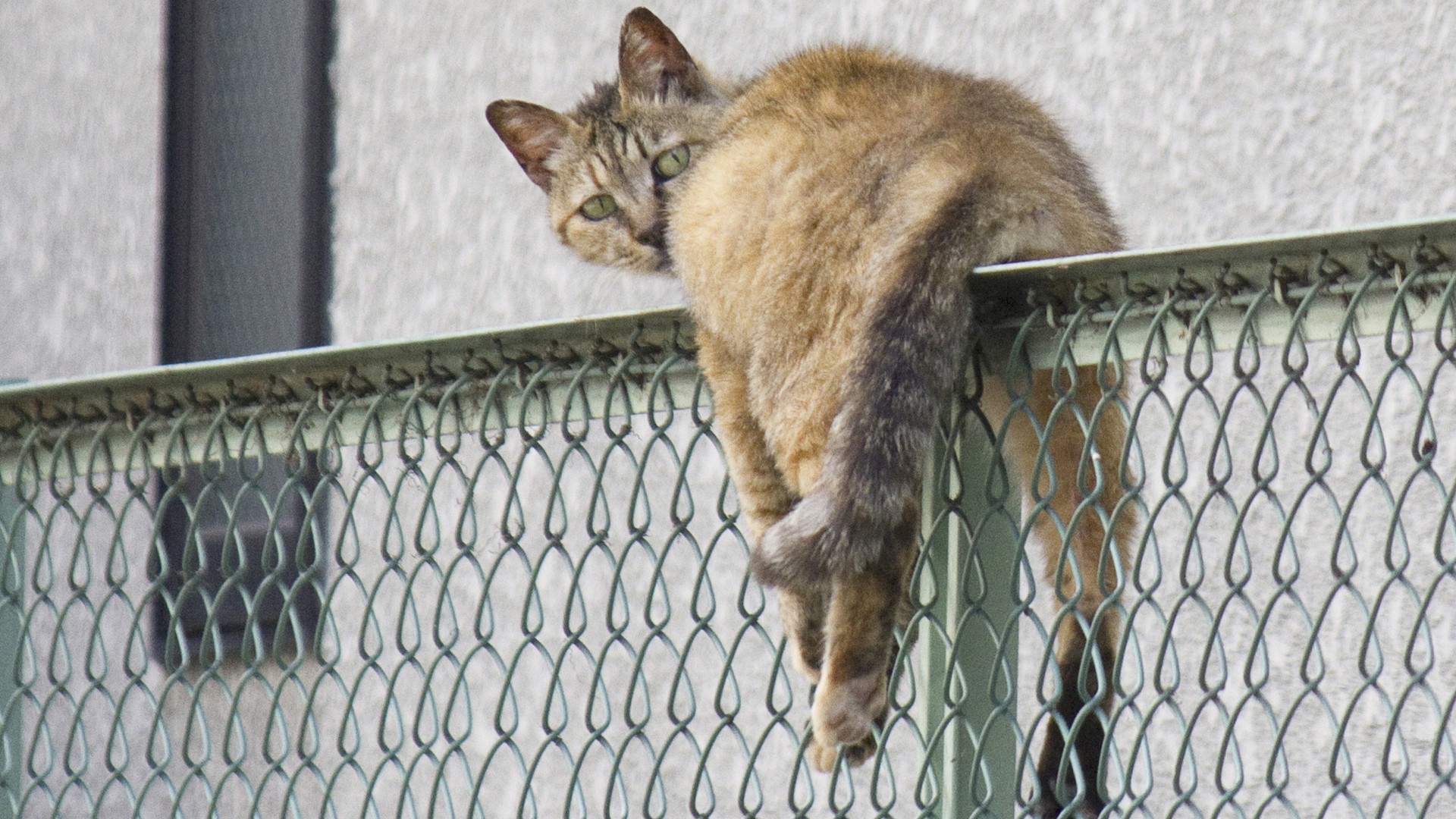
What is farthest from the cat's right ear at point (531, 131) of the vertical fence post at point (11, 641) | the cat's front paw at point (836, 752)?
the cat's front paw at point (836, 752)

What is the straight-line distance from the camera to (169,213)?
218 inches

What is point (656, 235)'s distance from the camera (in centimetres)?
329

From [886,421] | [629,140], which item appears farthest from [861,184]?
[629,140]

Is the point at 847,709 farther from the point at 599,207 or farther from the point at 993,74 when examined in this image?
the point at 993,74

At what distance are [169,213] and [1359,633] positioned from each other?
158 inches

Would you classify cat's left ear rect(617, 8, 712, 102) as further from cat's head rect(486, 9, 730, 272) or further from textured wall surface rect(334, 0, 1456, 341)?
textured wall surface rect(334, 0, 1456, 341)

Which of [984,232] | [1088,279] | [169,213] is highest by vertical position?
[169,213]

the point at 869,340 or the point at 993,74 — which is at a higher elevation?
the point at 993,74

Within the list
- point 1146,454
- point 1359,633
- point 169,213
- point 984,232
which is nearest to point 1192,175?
point 1146,454

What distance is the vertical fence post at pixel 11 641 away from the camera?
8.74 feet

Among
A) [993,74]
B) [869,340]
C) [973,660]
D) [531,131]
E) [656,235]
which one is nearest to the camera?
[973,660]

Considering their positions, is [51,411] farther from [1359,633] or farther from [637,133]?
[1359,633]

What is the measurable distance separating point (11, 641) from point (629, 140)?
1.49 metres

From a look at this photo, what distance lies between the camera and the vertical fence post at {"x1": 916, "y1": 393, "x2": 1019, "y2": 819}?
1891 mm
